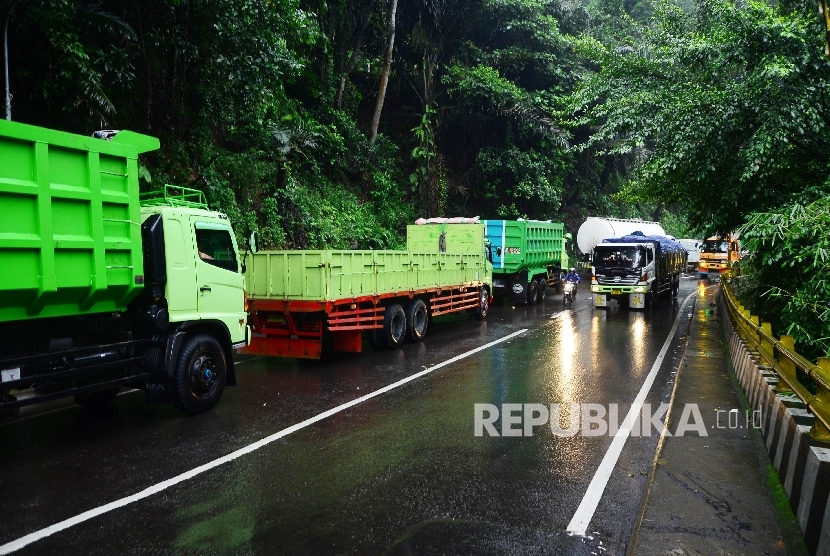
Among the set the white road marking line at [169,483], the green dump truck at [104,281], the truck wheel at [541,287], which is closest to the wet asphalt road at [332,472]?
the white road marking line at [169,483]

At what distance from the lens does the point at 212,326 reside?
7.82 m

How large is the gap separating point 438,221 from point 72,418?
508 inches

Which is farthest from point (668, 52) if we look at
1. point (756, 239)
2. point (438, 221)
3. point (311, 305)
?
point (311, 305)

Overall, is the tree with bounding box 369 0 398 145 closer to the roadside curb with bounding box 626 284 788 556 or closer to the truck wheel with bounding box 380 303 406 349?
the truck wheel with bounding box 380 303 406 349

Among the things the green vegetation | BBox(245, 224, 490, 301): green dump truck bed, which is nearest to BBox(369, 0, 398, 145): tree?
the green vegetation

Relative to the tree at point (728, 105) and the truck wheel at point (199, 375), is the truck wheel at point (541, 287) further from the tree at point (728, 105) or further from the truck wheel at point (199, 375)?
the truck wheel at point (199, 375)

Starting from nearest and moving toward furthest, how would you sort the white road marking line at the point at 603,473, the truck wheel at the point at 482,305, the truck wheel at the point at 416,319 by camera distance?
the white road marking line at the point at 603,473
the truck wheel at the point at 416,319
the truck wheel at the point at 482,305

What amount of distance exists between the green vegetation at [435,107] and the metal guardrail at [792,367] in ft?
3.44

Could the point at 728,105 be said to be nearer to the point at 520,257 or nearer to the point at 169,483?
the point at 520,257

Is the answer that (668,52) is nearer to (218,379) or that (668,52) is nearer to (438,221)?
(438,221)

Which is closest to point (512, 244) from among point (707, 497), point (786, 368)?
point (786, 368)

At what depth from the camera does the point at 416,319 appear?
1338 centimetres

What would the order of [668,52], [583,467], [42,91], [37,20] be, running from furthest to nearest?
[668,52] < [42,91] < [37,20] < [583,467]

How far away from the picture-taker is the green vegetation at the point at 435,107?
10.8 meters
